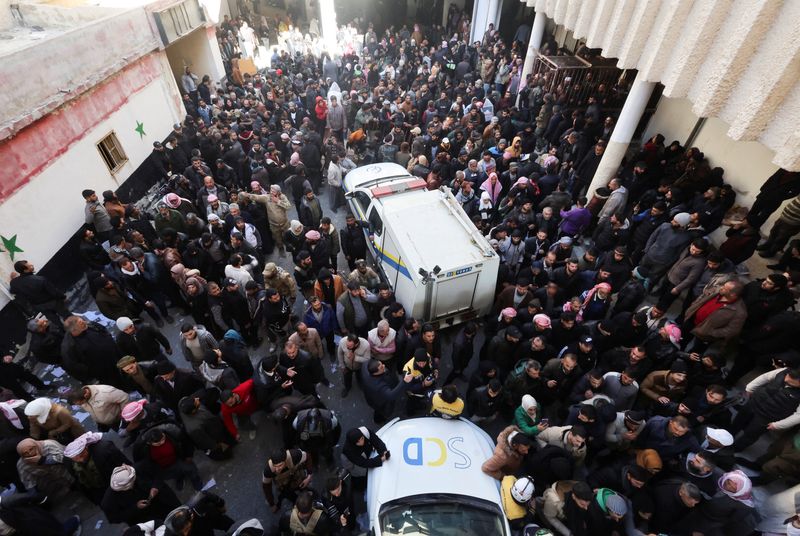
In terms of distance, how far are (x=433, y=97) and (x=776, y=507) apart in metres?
13.7

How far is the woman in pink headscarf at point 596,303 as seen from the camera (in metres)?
6.13

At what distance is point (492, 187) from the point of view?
889cm

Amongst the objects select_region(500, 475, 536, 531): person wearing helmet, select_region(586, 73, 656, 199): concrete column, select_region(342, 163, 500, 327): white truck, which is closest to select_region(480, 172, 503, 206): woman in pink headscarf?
select_region(342, 163, 500, 327): white truck

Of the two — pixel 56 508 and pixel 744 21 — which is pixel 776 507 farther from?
pixel 56 508

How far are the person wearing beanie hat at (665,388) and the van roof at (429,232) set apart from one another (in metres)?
2.84

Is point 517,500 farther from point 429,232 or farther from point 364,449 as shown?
point 429,232

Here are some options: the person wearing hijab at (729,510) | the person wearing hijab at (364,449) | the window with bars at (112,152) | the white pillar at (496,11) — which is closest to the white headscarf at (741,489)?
the person wearing hijab at (729,510)

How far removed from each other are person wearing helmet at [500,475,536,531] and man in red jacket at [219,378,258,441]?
11.1 ft

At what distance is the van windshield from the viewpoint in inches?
163

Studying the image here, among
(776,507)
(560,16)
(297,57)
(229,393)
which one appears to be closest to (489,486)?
(776,507)

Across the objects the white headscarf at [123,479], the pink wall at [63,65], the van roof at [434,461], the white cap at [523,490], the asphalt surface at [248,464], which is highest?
the pink wall at [63,65]

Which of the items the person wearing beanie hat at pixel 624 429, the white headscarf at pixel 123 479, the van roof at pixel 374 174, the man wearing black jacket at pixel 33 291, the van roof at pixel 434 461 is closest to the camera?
the white headscarf at pixel 123 479

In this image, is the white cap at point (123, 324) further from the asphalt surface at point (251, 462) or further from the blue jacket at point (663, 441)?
the blue jacket at point (663, 441)

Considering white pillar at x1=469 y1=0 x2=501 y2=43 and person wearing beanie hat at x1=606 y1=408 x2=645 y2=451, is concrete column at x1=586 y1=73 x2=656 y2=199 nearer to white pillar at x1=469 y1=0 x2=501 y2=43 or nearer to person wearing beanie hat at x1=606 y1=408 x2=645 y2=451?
person wearing beanie hat at x1=606 y1=408 x2=645 y2=451
